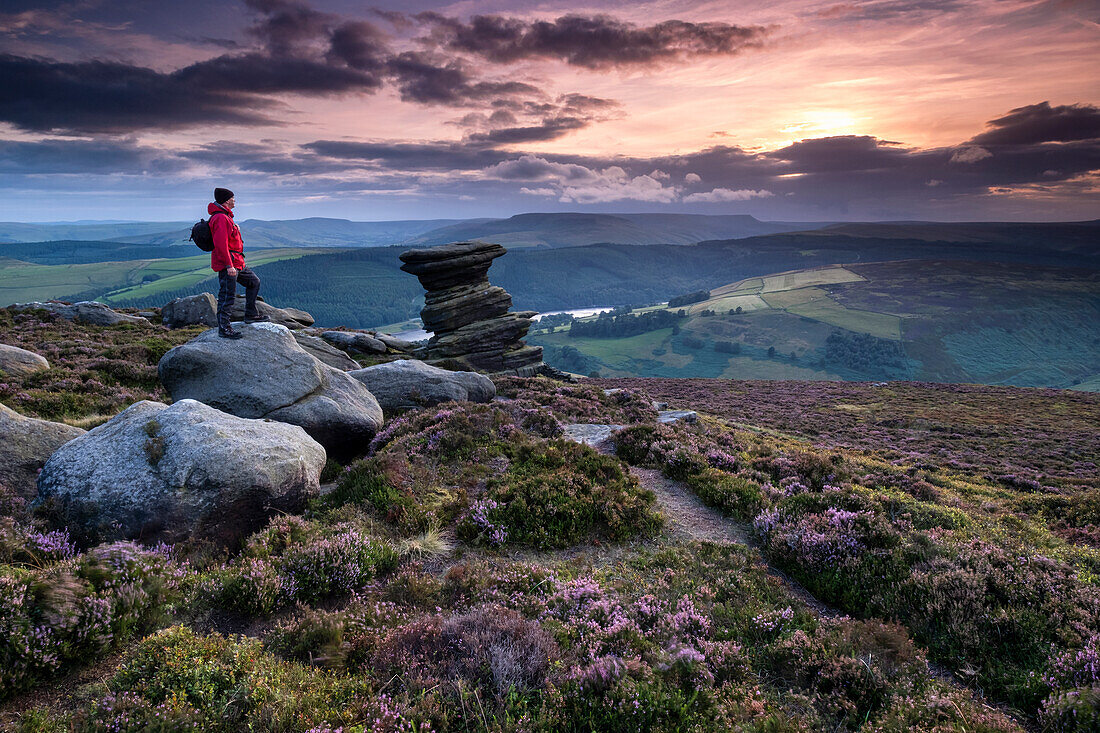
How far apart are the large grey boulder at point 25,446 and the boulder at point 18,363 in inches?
417

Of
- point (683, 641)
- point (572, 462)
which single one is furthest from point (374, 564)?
point (572, 462)

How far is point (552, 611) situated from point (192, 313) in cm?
5014

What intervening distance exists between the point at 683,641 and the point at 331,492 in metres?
8.22

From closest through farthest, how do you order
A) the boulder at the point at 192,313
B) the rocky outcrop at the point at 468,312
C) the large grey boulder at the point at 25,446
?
1. the large grey boulder at the point at 25,446
2. the boulder at the point at 192,313
3. the rocky outcrop at the point at 468,312

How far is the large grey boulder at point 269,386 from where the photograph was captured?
1332 cm

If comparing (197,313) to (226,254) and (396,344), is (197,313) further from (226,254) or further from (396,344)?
(226,254)

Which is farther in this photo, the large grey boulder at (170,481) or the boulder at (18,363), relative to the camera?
the boulder at (18,363)

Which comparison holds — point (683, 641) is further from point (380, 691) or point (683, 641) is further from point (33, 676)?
point (33, 676)

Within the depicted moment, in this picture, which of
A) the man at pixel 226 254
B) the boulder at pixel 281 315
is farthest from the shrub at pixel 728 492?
the boulder at pixel 281 315

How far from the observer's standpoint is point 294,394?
45.6 feet

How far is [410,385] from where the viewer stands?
1986 centimetres

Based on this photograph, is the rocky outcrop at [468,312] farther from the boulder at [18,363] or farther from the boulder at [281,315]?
the boulder at [18,363]

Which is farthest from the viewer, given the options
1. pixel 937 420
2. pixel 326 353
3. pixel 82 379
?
pixel 937 420

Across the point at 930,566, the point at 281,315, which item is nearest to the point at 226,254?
the point at 930,566
